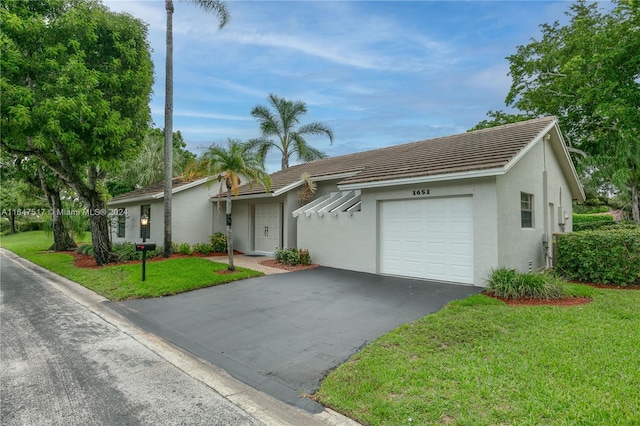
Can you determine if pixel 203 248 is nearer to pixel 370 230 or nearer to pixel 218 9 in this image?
pixel 370 230

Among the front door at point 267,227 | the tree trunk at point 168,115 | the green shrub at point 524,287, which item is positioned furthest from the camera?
the front door at point 267,227

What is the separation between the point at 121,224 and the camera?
21.3 meters

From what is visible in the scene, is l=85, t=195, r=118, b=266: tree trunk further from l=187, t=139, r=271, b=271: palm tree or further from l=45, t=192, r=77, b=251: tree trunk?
l=45, t=192, r=77, b=251: tree trunk

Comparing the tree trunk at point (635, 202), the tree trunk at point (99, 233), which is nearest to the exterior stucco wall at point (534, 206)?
the tree trunk at point (635, 202)

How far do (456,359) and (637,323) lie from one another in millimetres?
3768

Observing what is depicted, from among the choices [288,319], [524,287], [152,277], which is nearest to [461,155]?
[524,287]

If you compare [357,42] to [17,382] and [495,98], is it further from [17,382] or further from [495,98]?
[495,98]

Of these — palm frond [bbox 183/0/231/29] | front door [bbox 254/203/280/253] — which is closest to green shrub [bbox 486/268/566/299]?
front door [bbox 254/203/280/253]

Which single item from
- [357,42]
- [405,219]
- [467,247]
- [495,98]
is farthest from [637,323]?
[495,98]

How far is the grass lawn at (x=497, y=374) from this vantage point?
3.11m

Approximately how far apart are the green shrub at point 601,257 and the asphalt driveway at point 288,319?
12.7 feet

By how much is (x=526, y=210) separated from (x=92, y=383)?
1119cm

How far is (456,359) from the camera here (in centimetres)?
425

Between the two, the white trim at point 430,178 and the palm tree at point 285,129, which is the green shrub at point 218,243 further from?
the palm tree at point 285,129
